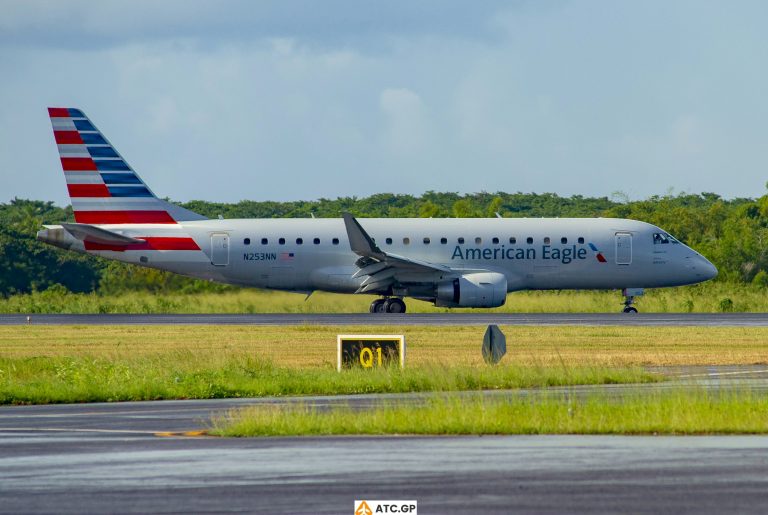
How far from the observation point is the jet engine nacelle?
50250mm

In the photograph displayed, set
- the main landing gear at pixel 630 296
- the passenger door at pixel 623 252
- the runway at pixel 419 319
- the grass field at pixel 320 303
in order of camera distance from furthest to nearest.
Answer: the grass field at pixel 320 303 < the main landing gear at pixel 630 296 < the passenger door at pixel 623 252 < the runway at pixel 419 319

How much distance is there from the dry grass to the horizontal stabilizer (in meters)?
6.48

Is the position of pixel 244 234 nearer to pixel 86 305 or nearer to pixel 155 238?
pixel 155 238

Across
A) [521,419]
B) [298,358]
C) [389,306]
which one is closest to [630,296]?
[389,306]

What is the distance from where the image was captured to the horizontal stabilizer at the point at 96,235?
50831 mm

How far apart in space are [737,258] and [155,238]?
38223 mm

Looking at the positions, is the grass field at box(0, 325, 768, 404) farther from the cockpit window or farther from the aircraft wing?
the cockpit window

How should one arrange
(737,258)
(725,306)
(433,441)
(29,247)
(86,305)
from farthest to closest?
(29,247), (737,258), (86,305), (725,306), (433,441)

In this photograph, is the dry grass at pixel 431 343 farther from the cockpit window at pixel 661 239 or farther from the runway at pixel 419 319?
the cockpit window at pixel 661 239

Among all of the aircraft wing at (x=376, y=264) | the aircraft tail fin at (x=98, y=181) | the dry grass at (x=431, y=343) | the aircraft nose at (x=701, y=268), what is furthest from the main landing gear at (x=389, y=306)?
the aircraft nose at (x=701, y=268)

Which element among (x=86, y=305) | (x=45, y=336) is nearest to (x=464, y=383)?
(x=45, y=336)

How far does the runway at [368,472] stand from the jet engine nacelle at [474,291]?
31.6m

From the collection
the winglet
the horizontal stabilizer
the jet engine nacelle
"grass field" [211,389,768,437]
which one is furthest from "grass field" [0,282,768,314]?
"grass field" [211,389,768,437]

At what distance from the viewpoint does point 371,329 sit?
41.1m
